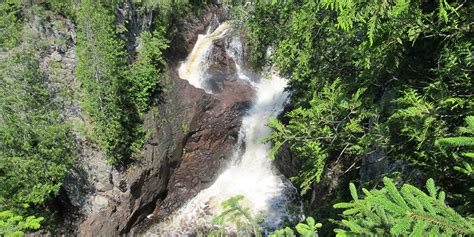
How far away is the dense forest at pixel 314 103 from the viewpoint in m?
3.55

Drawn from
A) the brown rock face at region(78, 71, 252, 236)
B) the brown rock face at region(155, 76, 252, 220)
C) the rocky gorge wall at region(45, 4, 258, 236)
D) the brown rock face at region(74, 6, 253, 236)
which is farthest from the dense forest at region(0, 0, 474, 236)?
the brown rock face at region(155, 76, 252, 220)

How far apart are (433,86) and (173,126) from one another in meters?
10.9

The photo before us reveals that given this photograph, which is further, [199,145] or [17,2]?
[199,145]

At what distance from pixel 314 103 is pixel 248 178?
863 cm

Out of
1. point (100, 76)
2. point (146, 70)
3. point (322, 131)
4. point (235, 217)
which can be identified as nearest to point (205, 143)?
point (146, 70)

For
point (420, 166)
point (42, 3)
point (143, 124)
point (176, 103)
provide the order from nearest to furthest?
point (420, 166), point (42, 3), point (143, 124), point (176, 103)

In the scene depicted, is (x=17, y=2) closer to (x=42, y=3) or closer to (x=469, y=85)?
(x=42, y=3)

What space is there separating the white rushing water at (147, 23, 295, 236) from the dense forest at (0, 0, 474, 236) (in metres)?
1.94

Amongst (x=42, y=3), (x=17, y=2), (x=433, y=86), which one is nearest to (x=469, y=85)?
(x=433, y=86)

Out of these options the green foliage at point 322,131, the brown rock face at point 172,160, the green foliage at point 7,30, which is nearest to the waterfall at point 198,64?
the brown rock face at point 172,160

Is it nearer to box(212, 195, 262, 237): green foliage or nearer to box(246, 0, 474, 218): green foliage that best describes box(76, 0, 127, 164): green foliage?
box(246, 0, 474, 218): green foliage

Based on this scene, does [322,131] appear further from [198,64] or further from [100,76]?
[198,64]

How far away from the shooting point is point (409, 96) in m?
4.18

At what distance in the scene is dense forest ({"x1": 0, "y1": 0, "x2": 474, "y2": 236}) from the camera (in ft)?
11.6
